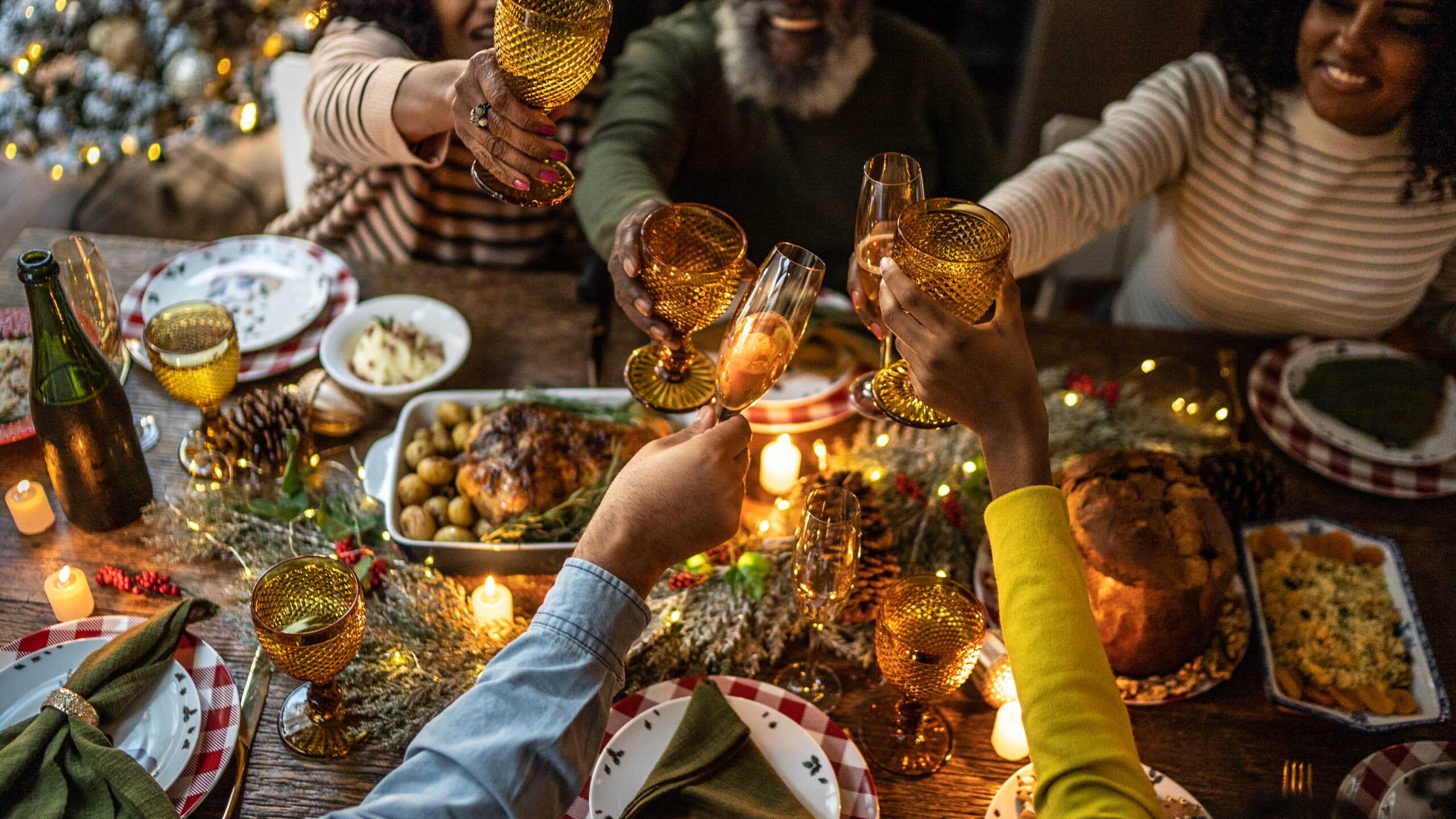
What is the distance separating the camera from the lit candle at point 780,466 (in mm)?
1447

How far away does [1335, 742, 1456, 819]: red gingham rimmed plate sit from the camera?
1089 mm

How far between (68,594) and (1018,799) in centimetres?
119

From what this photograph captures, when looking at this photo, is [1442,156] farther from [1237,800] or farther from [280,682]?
[280,682]

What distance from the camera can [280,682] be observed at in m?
1.21

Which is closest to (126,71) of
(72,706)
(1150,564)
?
(72,706)

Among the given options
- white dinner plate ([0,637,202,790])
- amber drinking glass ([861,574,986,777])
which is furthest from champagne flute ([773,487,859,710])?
white dinner plate ([0,637,202,790])

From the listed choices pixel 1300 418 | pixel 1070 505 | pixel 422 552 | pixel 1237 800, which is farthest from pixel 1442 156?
pixel 422 552

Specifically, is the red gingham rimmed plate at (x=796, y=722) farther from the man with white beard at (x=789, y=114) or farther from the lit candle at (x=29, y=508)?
the man with white beard at (x=789, y=114)

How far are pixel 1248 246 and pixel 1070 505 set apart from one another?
986 millimetres

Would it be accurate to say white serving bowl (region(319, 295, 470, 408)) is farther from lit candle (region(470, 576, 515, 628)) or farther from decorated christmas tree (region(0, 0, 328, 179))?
decorated christmas tree (region(0, 0, 328, 179))

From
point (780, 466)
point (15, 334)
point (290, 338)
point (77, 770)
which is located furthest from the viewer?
point (290, 338)

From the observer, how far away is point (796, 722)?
116 cm

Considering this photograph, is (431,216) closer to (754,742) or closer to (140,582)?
(140,582)

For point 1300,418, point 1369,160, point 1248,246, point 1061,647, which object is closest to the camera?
point 1061,647
